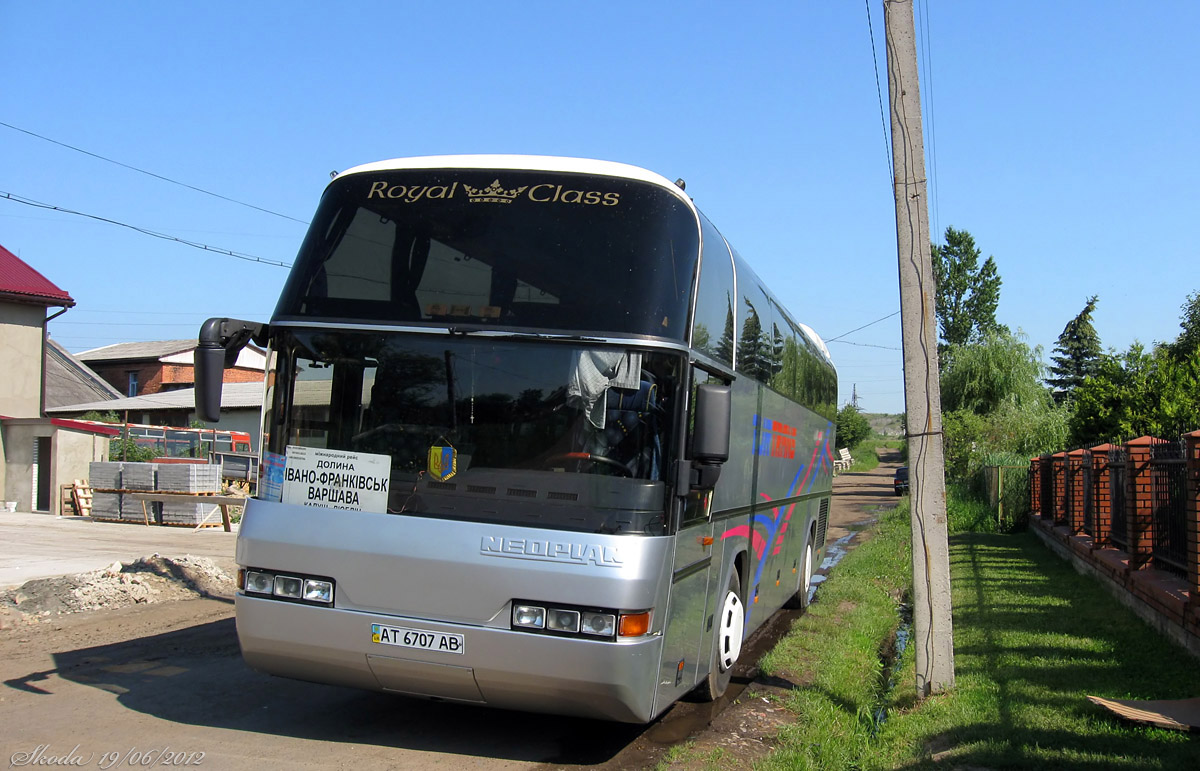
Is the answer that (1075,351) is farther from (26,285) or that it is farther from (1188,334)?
(26,285)

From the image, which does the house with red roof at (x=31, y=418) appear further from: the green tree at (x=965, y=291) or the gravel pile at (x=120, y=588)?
the green tree at (x=965, y=291)

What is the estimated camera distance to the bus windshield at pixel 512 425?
532cm

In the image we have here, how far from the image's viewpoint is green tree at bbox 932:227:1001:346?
70.2 m

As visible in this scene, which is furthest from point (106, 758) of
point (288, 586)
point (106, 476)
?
point (106, 476)

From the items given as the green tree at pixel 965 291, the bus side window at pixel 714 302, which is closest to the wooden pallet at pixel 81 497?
the bus side window at pixel 714 302

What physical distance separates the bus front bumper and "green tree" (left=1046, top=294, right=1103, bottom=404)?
69452 mm

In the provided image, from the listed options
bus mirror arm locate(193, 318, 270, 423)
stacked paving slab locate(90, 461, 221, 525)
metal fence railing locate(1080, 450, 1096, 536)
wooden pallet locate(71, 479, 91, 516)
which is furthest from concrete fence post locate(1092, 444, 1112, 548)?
wooden pallet locate(71, 479, 91, 516)

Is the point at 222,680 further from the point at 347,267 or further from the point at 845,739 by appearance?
the point at 845,739

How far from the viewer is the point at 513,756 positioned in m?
5.78

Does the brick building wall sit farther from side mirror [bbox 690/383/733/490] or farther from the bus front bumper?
side mirror [bbox 690/383/733/490]

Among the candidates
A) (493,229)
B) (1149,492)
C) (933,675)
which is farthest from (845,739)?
(1149,492)

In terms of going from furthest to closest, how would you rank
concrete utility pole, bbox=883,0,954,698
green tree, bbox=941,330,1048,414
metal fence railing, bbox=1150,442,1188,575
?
green tree, bbox=941,330,1048,414, metal fence railing, bbox=1150,442,1188,575, concrete utility pole, bbox=883,0,954,698

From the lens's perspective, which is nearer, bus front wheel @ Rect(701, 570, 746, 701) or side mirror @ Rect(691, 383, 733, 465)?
side mirror @ Rect(691, 383, 733, 465)

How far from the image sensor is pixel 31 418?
97.0ft
